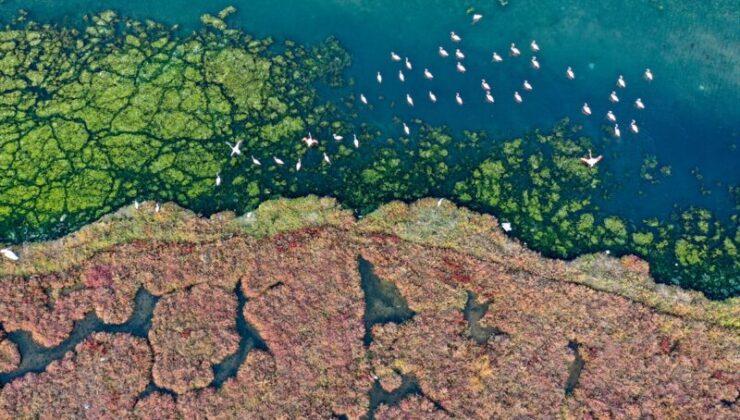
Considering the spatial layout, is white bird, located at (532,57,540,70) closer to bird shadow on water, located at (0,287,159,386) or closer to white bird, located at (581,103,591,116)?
white bird, located at (581,103,591,116)

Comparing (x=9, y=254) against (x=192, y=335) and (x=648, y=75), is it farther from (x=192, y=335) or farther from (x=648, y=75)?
(x=648, y=75)

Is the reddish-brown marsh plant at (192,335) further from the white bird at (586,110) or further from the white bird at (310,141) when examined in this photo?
the white bird at (586,110)

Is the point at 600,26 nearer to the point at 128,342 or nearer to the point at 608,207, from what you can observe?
the point at 608,207

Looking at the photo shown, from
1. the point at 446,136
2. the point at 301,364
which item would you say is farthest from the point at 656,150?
the point at 301,364

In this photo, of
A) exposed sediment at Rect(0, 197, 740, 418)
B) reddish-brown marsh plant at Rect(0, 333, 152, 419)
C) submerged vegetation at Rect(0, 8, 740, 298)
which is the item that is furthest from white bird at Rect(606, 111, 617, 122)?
reddish-brown marsh plant at Rect(0, 333, 152, 419)

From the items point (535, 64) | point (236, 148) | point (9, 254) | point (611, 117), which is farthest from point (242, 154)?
point (611, 117)
